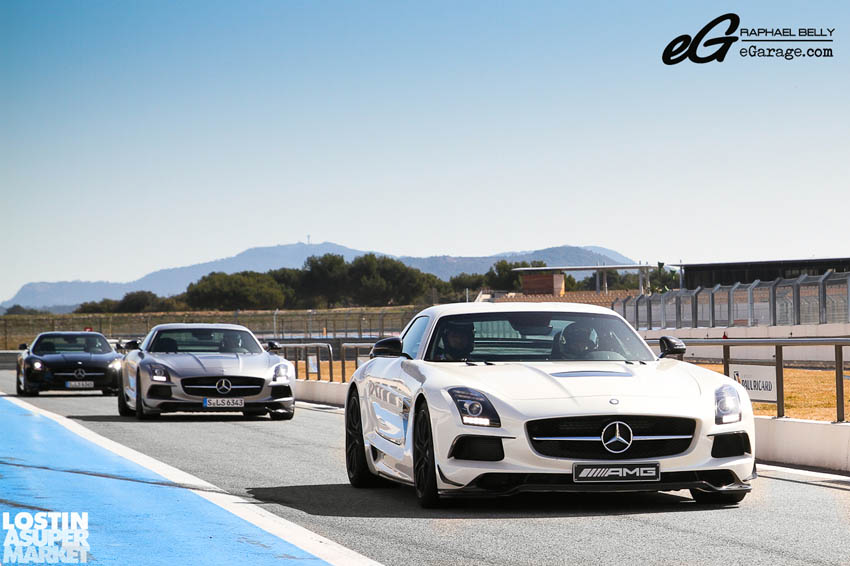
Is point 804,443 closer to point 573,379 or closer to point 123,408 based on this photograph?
point 573,379

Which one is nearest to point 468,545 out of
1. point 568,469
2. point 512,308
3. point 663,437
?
point 568,469

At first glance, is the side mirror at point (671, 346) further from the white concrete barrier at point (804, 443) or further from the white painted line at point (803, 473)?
the white concrete barrier at point (804, 443)

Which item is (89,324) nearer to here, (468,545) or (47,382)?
(47,382)

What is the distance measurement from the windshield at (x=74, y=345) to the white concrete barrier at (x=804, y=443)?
58.6 ft

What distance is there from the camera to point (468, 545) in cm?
758

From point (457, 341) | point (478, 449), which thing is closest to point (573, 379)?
point (478, 449)

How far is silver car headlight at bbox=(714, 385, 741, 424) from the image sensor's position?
29.5 ft

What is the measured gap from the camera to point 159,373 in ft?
62.4

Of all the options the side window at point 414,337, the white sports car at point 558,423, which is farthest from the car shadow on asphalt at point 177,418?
the white sports car at point 558,423

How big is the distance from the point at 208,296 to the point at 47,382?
13991 cm

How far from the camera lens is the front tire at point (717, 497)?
30.2 feet

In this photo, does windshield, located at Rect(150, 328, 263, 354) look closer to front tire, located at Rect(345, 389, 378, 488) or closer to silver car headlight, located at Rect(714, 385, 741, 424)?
front tire, located at Rect(345, 389, 378, 488)

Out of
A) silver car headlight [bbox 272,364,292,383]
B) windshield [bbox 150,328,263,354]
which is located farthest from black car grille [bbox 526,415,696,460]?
windshield [bbox 150,328,263,354]

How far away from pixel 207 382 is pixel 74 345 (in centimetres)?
1066
